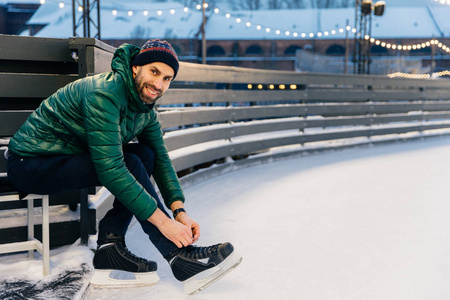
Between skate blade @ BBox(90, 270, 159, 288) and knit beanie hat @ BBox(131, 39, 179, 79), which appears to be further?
skate blade @ BBox(90, 270, 159, 288)

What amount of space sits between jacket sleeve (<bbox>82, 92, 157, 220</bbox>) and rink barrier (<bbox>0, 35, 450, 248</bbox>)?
0.76 metres

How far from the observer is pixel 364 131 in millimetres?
9867

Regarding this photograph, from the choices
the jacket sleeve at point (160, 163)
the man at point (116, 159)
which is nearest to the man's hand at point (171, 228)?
the man at point (116, 159)

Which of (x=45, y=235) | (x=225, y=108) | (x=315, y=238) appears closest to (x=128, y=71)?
(x=45, y=235)

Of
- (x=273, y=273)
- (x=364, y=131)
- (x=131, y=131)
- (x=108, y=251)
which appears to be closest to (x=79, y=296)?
(x=108, y=251)

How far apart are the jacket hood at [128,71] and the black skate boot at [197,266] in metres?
0.77

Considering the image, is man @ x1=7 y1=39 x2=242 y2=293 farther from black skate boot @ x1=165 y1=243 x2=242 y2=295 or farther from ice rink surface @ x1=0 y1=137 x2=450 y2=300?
ice rink surface @ x1=0 y1=137 x2=450 y2=300

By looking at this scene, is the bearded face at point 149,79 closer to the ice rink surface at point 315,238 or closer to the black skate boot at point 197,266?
the black skate boot at point 197,266

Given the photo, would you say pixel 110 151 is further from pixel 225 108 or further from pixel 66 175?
pixel 225 108

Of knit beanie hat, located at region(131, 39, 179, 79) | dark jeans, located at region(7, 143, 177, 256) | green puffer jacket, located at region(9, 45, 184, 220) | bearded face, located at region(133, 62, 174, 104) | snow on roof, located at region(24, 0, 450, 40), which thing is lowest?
dark jeans, located at region(7, 143, 177, 256)

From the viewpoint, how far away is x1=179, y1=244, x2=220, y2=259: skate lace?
8.61ft

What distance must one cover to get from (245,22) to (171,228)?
50.2 meters

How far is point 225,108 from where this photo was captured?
6.57m

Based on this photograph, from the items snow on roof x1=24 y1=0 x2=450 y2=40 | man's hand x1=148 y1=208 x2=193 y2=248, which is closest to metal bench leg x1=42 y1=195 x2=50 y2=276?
man's hand x1=148 y1=208 x2=193 y2=248
